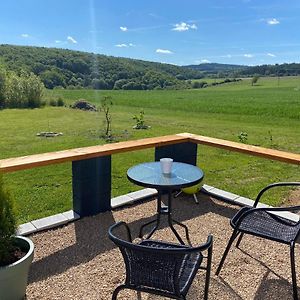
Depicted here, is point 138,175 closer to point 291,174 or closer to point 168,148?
point 168,148

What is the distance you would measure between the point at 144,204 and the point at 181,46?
40796mm

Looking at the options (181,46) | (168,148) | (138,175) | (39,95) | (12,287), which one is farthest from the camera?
(181,46)

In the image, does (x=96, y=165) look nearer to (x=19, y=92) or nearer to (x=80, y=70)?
(x=19, y=92)

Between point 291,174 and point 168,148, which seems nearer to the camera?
point 168,148

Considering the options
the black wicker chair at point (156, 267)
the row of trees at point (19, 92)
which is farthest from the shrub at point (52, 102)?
the black wicker chair at point (156, 267)

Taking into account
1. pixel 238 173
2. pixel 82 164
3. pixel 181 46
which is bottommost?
pixel 238 173

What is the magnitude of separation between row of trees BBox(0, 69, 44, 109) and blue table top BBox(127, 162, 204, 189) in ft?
69.2

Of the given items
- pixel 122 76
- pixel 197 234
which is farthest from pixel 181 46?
pixel 197 234

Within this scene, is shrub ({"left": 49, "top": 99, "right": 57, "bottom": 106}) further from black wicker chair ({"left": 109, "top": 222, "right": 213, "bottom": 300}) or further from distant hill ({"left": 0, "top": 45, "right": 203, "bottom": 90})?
black wicker chair ({"left": 109, "top": 222, "right": 213, "bottom": 300})

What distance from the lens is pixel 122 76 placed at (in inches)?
1686

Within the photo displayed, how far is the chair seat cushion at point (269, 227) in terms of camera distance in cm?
212

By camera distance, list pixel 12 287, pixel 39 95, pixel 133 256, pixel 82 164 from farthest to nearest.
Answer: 1. pixel 39 95
2. pixel 82 164
3. pixel 12 287
4. pixel 133 256

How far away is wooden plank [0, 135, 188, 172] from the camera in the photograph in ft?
8.58

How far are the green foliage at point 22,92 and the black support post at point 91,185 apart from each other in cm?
2042
